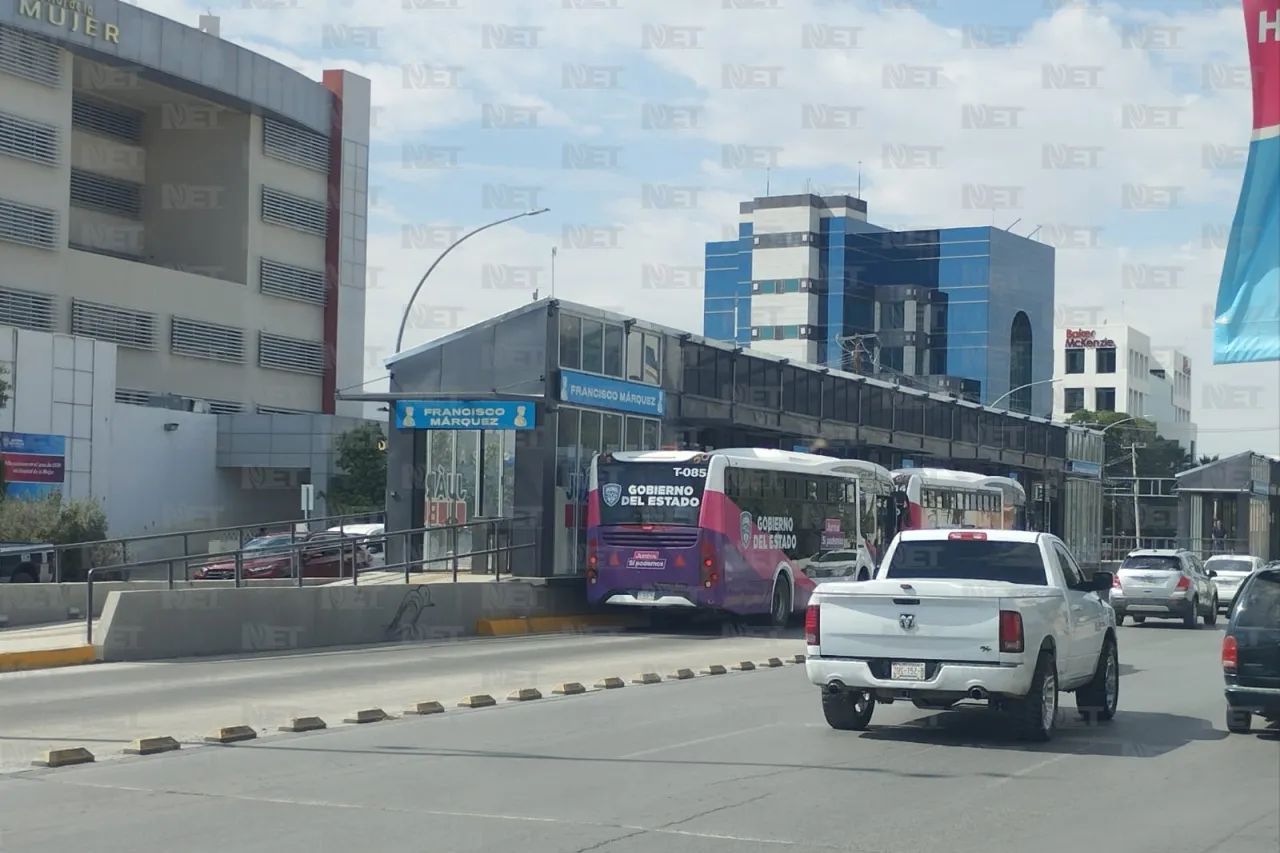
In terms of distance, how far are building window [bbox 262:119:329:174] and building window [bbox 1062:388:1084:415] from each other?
9050cm

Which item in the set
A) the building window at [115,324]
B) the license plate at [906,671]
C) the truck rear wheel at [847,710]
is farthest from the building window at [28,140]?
the license plate at [906,671]

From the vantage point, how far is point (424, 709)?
16156 mm

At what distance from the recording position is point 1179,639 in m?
29.3

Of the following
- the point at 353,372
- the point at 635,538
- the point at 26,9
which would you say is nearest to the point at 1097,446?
the point at 353,372

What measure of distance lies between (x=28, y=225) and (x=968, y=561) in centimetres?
4998

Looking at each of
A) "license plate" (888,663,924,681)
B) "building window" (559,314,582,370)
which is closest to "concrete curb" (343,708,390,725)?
"license plate" (888,663,924,681)

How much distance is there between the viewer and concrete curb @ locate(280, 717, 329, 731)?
14.7 meters

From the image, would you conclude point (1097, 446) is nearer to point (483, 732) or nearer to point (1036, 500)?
point (1036, 500)

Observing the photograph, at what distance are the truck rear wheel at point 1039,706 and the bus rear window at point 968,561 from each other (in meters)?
1.17

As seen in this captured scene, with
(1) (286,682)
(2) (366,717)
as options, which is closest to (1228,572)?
(1) (286,682)

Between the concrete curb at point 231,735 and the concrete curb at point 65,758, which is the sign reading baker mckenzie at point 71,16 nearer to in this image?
the concrete curb at point 231,735

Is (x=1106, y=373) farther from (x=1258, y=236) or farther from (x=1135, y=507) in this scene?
(x=1258, y=236)

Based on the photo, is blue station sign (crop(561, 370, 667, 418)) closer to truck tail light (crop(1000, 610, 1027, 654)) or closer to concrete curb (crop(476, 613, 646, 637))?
concrete curb (crop(476, 613, 646, 637))

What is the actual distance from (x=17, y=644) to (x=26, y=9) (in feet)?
135
